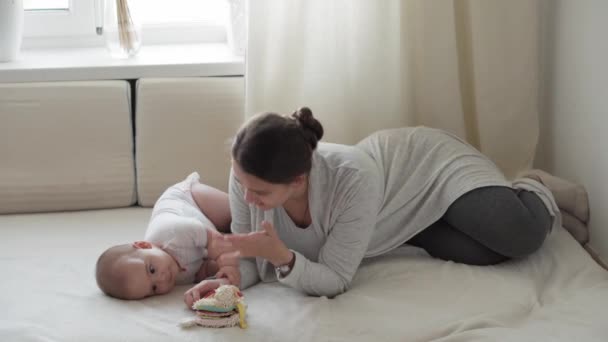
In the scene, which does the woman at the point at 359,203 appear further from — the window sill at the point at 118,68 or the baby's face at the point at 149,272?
the window sill at the point at 118,68

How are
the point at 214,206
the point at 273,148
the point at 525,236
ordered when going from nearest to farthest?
the point at 273,148
the point at 525,236
the point at 214,206

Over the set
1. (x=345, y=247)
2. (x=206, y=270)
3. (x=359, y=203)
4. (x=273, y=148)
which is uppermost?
(x=273, y=148)

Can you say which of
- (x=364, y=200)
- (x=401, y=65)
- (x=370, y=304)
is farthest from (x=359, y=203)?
(x=401, y=65)

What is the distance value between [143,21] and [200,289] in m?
1.33

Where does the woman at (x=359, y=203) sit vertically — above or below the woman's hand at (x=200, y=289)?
above

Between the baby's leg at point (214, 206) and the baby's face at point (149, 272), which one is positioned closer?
the baby's face at point (149, 272)

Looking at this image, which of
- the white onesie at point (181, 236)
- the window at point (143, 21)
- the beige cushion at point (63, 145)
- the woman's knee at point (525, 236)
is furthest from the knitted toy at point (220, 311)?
the window at point (143, 21)

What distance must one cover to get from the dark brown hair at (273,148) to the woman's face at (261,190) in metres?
0.01

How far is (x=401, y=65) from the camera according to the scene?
100.0 inches

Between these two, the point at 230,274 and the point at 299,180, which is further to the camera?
the point at 230,274

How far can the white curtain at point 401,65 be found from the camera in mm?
2457

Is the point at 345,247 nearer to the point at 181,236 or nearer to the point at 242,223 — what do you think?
the point at 242,223

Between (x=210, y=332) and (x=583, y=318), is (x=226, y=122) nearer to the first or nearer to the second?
(x=210, y=332)

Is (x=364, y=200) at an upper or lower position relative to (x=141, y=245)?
upper
